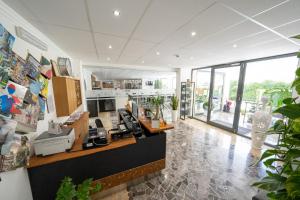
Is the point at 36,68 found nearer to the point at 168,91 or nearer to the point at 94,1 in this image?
the point at 94,1

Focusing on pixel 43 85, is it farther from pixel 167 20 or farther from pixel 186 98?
pixel 186 98

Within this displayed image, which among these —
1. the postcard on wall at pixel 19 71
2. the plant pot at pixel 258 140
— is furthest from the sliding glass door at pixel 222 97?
the postcard on wall at pixel 19 71

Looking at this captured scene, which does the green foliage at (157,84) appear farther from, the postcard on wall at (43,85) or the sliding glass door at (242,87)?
the postcard on wall at (43,85)

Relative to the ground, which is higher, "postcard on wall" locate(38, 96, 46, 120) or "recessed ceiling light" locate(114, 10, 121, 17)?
"recessed ceiling light" locate(114, 10, 121, 17)

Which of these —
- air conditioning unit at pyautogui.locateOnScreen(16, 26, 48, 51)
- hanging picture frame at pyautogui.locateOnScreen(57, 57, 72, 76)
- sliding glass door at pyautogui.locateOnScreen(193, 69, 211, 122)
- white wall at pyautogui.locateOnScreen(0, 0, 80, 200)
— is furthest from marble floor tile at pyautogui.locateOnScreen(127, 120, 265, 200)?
hanging picture frame at pyautogui.locateOnScreen(57, 57, 72, 76)

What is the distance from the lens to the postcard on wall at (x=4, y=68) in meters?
1.21

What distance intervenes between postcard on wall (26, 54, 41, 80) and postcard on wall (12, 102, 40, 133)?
45 cm

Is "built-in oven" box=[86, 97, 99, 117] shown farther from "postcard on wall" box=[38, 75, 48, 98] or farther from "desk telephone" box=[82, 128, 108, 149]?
"desk telephone" box=[82, 128, 108, 149]

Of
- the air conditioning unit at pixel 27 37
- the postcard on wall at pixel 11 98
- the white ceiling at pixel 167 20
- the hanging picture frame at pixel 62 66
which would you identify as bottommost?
the postcard on wall at pixel 11 98

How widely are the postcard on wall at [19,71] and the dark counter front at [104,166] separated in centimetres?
107

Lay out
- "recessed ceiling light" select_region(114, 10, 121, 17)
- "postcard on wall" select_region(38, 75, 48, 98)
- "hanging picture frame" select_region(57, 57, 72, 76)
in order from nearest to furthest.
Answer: "recessed ceiling light" select_region(114, 10, 121, 17), "postcard on wall" select_region(38, 75, 48, 98), "hanging picture frame" select_region(57, 57, 72, 76)

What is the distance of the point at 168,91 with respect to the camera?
7.01m

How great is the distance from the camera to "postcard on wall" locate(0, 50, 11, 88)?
121 cm

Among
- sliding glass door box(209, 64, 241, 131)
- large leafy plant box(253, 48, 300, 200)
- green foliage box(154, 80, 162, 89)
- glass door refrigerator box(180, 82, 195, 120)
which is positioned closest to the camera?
large leafy plant box(253, 48, 300, 200)
